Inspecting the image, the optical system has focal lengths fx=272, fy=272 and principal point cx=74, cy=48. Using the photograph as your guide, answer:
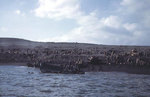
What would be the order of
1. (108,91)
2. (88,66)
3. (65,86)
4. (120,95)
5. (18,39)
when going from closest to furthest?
(120,95) < (108,91) < (65,86) < (88,66) < (18,39)

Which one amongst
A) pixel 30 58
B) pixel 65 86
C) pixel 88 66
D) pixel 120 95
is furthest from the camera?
pixel 30 58

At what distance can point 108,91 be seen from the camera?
107ft

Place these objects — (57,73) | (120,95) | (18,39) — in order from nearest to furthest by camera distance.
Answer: (120,95)
(57,73)
(18,39)

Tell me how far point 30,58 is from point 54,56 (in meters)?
6.53

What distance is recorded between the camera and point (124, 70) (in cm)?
5688

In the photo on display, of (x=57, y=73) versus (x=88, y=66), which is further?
(x=88, y=66)

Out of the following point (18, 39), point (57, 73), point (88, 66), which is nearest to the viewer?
point (57, 73)

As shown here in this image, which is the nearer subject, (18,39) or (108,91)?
(108,91)

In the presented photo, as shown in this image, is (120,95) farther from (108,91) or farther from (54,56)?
(54,56)

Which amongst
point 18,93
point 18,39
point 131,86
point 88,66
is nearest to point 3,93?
point 18,93

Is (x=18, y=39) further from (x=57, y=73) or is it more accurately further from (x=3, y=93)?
(x=3, y=93)

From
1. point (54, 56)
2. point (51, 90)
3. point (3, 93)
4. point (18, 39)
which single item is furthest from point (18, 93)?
point (18, 39)

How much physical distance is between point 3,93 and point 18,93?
168 cm

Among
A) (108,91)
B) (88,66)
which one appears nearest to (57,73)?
(88,66)
